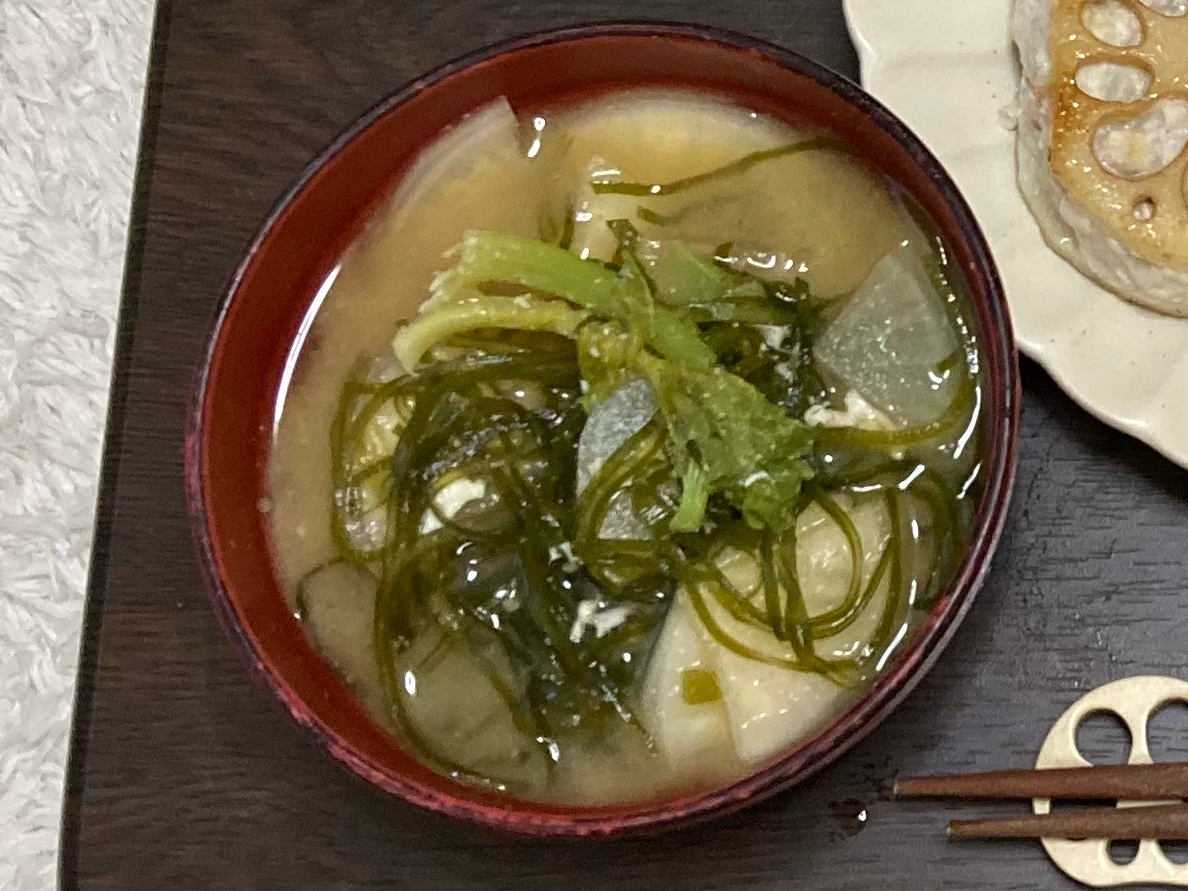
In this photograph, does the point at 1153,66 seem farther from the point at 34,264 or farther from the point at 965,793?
the point at 34,264

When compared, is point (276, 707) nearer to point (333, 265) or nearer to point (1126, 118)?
point (333, 265)

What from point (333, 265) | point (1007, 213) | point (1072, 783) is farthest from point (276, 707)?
point (1007, 213)

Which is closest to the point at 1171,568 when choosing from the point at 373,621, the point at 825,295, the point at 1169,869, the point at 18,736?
the point at 1169,869

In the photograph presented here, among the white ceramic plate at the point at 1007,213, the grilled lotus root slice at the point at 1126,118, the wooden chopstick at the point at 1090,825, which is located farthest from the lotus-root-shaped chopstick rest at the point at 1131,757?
the grilled lotus root slice at the point at 1126,118

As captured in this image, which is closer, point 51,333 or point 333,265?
point 333,265

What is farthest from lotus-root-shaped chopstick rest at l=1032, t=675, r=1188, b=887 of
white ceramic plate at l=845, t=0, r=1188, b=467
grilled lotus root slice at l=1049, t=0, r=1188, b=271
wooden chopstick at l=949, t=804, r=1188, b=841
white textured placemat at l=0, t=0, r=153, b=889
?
white textured placemat at l=0, t=0, r=153, b=889
